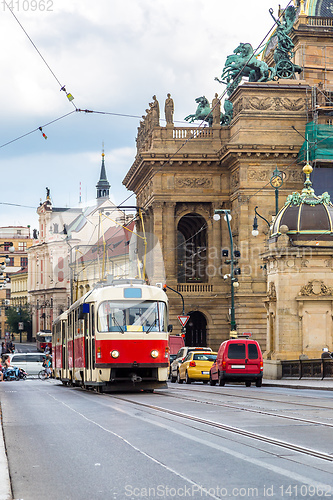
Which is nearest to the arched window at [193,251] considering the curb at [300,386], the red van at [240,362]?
the curb at [300,386]

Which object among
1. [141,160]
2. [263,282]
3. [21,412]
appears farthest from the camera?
[141,160]

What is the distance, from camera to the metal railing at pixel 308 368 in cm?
3547

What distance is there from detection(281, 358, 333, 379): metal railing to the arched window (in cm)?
3383

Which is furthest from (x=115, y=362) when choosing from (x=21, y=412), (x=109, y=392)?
(x=21, y=412)

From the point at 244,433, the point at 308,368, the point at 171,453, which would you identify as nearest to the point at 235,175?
the point at 308,368

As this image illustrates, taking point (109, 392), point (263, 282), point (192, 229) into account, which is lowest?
point (109, 392)

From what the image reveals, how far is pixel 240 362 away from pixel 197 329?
40060 millimetres

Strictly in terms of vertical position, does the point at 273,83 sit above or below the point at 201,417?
above

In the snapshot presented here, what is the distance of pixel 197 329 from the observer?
74125 mm

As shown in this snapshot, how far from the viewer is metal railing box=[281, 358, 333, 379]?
35469mm

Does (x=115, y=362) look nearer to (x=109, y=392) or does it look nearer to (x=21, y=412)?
(x=109, y=392)

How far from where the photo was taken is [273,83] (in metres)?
66.1

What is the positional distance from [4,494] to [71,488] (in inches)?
27.0

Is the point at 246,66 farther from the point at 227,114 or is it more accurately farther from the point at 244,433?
the point at 244,433
